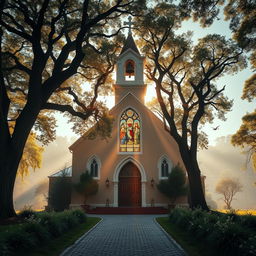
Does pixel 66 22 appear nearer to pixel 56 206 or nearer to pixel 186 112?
pixel 186 112

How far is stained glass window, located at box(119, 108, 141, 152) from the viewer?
78.0 feet

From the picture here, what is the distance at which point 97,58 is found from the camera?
52.4 feet

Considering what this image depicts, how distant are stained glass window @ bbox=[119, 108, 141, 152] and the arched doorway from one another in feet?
5.00

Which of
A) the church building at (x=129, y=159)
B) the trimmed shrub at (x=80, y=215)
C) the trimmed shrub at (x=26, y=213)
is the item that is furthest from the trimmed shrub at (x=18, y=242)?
the church building at (x=129, y=159)

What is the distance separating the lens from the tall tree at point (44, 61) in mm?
11172

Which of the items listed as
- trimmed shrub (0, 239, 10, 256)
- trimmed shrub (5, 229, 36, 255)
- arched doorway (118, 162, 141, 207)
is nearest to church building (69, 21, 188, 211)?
arched doorway (118, 162, 141, 207)

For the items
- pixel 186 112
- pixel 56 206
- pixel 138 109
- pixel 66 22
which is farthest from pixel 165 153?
pixel 66 22

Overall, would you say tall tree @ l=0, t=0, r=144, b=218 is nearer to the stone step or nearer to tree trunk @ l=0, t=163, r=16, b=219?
tree trunk @ l=0, t=163, r=16, b=219

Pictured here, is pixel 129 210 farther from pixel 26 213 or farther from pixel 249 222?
pixel 249 222

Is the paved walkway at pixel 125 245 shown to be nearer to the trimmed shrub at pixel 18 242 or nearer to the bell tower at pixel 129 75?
the trimmed shrub at pixel 18 242

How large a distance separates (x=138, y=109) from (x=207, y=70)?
338 inches

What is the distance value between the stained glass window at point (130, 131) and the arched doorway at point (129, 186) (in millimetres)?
1524

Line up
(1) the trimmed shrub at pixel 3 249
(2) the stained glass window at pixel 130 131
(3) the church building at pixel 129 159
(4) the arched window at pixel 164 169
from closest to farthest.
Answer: (1) the trimmed shrub at pixel 3 249 < (3) the church building at pixel 129 159 < (4) the arched window at pixel 164 169 < (2) the stained glass window at pixel 130 131

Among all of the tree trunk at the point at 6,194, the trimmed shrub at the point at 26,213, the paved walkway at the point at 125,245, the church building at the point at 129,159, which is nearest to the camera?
the paved walkway at the point at 125,245
